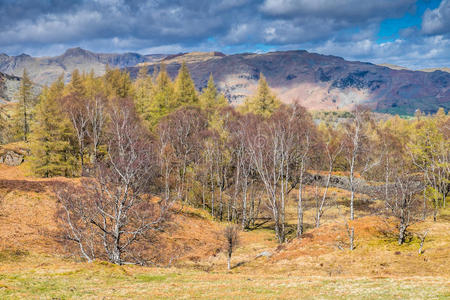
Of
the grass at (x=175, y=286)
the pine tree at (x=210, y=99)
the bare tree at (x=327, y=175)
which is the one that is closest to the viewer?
the grass at (x=175, y=286)

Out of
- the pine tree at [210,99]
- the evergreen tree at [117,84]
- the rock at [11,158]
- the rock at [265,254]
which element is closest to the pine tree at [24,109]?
the rock at [11,158]

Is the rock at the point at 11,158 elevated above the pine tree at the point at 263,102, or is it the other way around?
the pine tree at the point at 263,102

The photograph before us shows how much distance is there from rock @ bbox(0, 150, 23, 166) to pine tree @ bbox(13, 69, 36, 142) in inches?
418

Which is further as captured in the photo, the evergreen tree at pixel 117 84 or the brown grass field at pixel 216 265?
the evergreen tree at pixel 117 84

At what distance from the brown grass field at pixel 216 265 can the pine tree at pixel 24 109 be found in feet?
137

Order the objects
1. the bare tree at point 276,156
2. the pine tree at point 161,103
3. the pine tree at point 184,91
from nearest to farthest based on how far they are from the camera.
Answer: the bare tree at point 276,156
the pine tree at point 161,103
the pine tree at point 184,91

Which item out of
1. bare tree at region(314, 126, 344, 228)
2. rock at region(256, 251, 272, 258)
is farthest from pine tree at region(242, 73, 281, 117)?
rock at region(256, 251, 272, 258)

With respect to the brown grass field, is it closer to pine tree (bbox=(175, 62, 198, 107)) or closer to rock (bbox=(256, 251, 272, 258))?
rock (bbox=(256, 251, 272, 258))

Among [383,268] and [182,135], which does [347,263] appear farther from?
[182,135]

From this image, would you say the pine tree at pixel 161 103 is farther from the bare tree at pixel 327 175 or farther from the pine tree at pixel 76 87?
the bare tree at pixel 327 175

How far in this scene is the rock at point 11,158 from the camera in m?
63.2

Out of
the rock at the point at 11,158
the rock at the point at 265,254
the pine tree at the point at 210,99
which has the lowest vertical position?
the rock at the point at 265,254

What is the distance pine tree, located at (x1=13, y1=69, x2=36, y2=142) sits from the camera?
73625 millimetres

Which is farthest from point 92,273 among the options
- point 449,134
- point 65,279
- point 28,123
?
point 28,123
